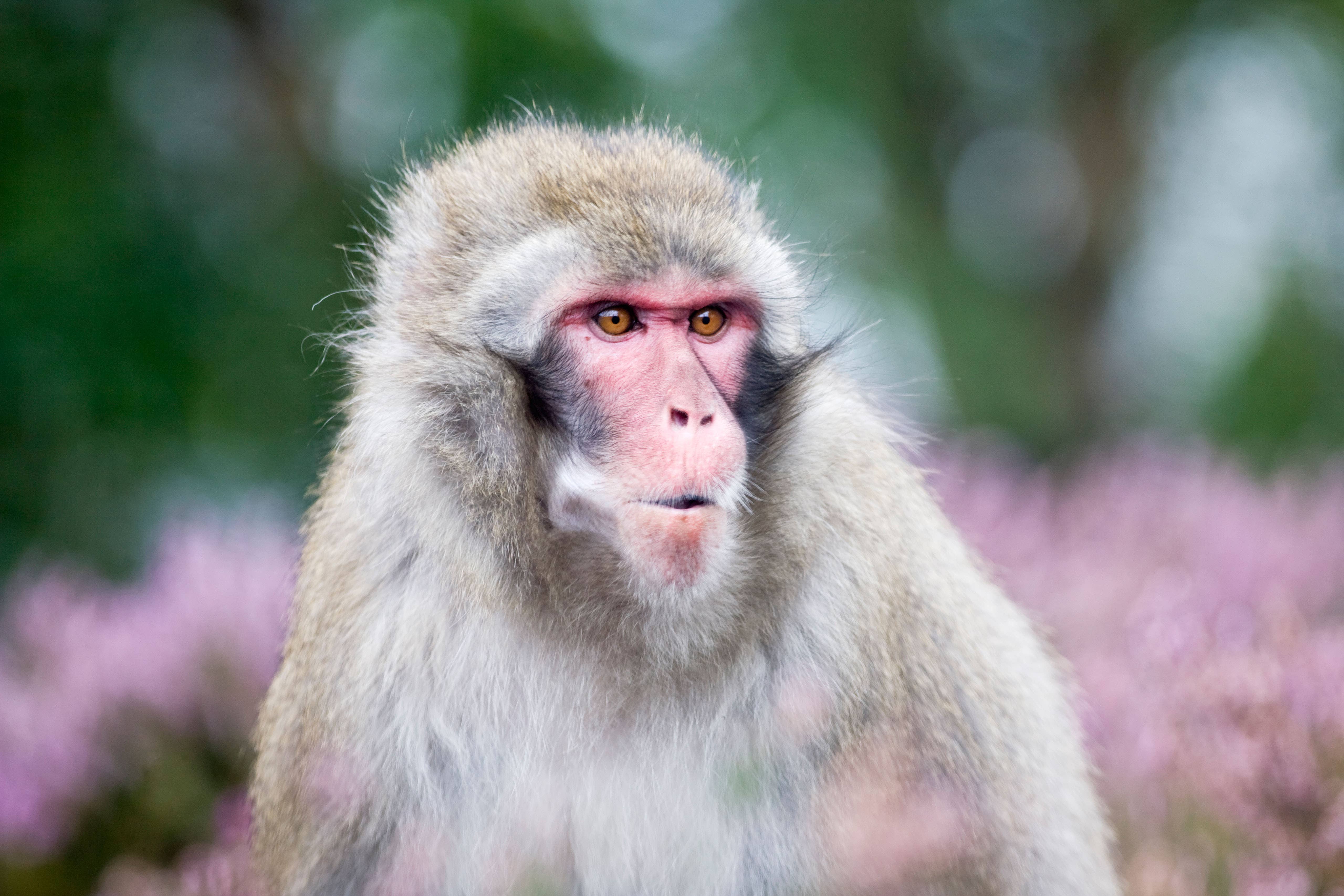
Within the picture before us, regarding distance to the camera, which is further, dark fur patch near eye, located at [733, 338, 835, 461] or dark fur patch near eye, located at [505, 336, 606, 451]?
dark fur patch near eye, located at [733, 338, 835, 461]

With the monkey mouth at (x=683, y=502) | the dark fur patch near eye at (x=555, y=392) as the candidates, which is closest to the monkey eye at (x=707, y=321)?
the dark fur patch near eye at (x=555, y=392)

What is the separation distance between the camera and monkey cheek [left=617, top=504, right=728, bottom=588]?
7.55 ft

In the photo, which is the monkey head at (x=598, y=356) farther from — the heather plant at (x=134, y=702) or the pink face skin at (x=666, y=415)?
the heather plant at (x=134, y=702)

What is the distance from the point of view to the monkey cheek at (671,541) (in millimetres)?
2301

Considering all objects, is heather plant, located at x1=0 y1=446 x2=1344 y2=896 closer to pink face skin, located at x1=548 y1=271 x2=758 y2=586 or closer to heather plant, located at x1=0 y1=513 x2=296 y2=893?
heather plant, located at x1=0 y1=513 x2=296 y2=893

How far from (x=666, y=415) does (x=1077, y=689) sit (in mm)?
1866

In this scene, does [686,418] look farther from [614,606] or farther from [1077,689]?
[1077,689]

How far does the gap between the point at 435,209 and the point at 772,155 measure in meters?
4.37

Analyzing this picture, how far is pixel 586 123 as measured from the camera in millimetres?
3496

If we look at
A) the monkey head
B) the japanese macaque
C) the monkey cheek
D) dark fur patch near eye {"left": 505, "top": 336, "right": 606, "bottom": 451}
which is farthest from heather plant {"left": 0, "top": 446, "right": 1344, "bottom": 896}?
dark fur patch near eye {"left": 505, "top": 336, "right": 606, "bottom": 451}

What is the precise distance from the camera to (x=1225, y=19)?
9516mm

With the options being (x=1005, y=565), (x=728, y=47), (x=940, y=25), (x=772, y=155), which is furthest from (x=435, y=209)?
(x=940, y=25)

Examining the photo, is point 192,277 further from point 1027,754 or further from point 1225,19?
point 1225,19

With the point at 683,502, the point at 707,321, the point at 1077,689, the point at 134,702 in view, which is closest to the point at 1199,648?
the point at 1077,689
